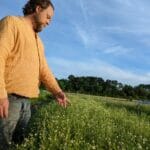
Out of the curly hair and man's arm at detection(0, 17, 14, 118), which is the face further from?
man's arm at detection(0, 17, 14, 118)

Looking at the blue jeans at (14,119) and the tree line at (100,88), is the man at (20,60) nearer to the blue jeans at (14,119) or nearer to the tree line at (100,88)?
the blue jeans at (14,119)

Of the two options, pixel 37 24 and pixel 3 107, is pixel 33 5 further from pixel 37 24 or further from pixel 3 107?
pixel 3 107

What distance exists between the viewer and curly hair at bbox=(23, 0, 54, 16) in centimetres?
603

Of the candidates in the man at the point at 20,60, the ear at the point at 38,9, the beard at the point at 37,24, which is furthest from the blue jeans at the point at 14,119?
the ear at the point at 38,9

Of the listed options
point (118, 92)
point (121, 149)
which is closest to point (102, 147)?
point (121, 149)

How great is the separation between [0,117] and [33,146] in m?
2.67

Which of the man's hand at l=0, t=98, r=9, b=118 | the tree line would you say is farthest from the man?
the tree line

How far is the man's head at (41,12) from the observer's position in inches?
237

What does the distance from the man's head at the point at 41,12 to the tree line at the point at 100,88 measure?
10240 cm

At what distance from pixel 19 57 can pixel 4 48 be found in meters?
0.29

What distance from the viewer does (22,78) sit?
5.86m

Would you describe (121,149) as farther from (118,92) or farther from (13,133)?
(118,92)

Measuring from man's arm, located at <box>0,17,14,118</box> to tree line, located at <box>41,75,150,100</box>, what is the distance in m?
103

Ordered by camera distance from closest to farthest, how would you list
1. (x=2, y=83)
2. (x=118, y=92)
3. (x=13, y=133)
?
1. (x=2, y=83)
2. (x=13, y=133)
3. (x=118, y=92)
